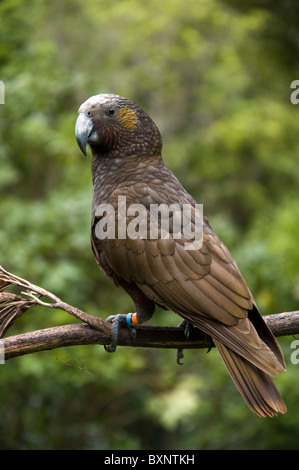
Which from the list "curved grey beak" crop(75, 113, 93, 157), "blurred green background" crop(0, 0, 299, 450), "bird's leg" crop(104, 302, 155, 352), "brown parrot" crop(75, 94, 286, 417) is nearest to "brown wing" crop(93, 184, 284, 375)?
"brown parrot" crop(75, 94, 286, 417)

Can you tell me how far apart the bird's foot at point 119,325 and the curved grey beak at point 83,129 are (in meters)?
0.78

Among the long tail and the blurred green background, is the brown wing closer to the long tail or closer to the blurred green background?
the long tail

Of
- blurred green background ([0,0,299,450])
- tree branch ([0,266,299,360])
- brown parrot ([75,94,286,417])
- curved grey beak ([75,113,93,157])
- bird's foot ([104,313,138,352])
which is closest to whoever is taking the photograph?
tree branch ([0,266,299,360])

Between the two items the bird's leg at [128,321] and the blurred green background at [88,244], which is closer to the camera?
the bird's leg at [128,321]

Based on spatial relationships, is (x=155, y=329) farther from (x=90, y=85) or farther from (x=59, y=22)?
(x=59, y=22)

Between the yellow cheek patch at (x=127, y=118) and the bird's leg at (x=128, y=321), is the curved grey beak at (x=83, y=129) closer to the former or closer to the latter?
the yellow cheek patch at (x=127, y=118)

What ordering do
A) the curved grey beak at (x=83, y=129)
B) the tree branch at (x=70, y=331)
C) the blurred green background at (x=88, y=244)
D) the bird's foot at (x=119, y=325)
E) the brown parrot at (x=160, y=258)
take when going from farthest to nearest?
the blurred green background at (x=88, y=244) → the curved grey beak at (x=83, y=129) → the bird's foot at (x=119, y=325) → the brown parrot at (x=160, y=258) → the tree branch at (x=70, y=331)

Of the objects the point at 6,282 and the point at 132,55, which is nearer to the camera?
the point at 6,282

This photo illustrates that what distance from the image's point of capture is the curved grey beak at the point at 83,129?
259 centimetres

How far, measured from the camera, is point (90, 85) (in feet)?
14.1

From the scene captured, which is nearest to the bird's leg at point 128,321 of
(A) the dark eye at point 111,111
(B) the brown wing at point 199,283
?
(B) the brown wing at point 199,283

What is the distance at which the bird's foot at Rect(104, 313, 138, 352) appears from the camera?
7.67 feet
